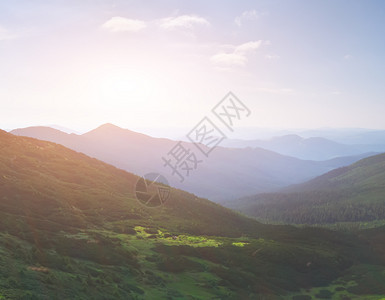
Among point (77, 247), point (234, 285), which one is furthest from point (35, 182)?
point (234, 285)

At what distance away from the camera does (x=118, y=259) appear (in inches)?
2035

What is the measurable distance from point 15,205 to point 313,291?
3322 inches

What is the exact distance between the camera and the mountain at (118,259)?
3694 centimetres

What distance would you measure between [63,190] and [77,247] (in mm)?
62896

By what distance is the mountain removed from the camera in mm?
36938

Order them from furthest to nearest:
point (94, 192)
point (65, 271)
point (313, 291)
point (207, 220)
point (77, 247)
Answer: point (207, 220) < point (94, 192) < point (313, 291) < point (77, 247) < point (65, 271)

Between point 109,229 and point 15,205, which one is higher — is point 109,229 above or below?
below

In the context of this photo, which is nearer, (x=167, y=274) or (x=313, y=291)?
(x=167, y=274)

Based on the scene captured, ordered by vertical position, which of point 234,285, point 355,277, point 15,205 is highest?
point 15,205

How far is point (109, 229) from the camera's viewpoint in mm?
81250

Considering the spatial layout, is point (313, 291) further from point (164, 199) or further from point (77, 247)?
point (164, 199)

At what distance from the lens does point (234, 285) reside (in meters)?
60.9

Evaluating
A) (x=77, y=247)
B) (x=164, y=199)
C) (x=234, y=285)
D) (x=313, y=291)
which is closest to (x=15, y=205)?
(x=77, y=247)

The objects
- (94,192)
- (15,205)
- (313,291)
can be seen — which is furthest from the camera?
(94,192)
